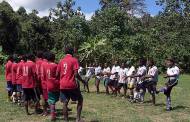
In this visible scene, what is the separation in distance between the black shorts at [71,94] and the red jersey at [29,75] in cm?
214

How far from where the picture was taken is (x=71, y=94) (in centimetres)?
1220

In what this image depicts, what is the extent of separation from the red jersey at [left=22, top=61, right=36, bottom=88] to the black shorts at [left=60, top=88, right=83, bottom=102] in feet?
7.03

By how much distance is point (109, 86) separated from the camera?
22.1 metres

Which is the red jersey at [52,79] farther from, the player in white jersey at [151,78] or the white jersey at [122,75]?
the white jersey at [122,75]

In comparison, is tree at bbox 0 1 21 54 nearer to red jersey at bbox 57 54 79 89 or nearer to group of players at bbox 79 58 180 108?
group of players at bbox 79 58 180 108

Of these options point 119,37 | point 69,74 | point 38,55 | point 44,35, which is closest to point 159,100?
point 38,55

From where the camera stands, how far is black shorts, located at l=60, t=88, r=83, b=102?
12133 mm

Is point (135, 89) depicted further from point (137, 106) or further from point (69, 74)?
point (69, 74)

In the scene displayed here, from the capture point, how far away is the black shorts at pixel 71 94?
39.8 ft

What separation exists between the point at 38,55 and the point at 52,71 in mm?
1955

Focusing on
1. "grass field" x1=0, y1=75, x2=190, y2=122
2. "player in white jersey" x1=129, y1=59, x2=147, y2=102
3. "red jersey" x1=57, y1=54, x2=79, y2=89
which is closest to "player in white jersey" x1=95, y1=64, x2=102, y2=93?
"grass field" x1=0, y1=75, x2=190, y2=122

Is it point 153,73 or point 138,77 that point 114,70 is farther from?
point 153,73

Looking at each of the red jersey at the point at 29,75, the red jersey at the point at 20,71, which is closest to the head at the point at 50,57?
the red jersey at the point at 29,75

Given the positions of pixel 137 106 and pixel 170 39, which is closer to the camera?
pixel 137 106
